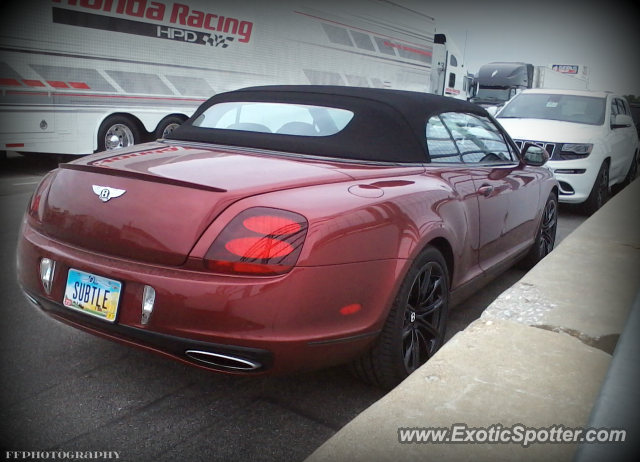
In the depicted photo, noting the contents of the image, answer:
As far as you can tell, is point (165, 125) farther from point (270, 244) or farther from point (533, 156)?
point (270, 244)

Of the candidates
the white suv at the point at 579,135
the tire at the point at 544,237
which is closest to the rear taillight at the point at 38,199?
the tire at the point at 544,237

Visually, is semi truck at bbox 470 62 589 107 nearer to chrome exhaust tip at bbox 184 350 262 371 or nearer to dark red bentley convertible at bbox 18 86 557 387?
dark red bentley convertible at bbox 18 86 557 387

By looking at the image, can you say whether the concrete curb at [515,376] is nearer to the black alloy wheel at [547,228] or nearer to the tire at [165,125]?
the black alloy wheel at [547,228]

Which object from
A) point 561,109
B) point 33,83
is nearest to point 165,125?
point 33,83

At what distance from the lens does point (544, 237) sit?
5.19m

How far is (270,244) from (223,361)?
48 centimetres

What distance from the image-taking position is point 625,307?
11.0 ft

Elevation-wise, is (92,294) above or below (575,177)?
below

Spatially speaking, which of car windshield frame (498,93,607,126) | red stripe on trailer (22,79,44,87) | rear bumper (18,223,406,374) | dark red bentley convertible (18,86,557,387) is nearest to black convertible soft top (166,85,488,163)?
dark red bentley convertible (18,86,557,387)

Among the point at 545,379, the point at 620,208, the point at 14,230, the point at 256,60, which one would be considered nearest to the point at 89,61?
the point at 256,60

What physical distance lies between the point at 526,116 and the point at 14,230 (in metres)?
6.93

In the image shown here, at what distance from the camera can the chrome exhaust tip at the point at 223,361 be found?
231cm

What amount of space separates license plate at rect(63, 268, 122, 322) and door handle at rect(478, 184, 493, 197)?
214cm

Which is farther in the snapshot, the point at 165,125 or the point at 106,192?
the point at 165,125
